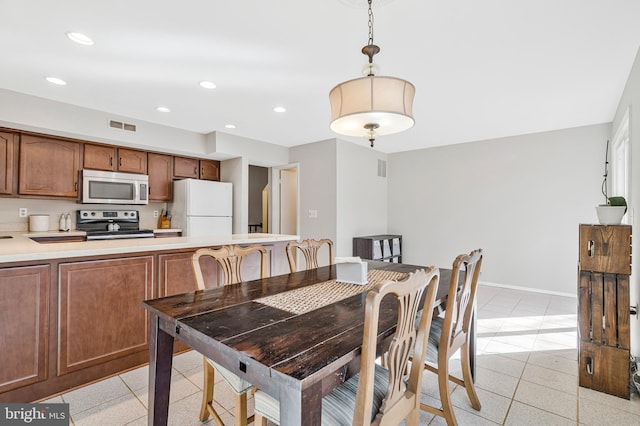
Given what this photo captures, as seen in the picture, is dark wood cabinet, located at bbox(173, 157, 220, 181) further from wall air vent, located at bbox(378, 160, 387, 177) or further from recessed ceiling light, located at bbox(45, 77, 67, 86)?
wall air vent, located at bbox(378, 160, 387, 177)

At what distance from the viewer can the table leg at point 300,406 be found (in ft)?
2.72

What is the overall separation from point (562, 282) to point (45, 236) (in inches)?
259

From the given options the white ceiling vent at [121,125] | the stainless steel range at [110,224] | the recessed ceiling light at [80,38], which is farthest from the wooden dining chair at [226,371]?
the white ceiling vent at [121,125]

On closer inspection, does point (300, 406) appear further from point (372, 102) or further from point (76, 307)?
point (76, 307)

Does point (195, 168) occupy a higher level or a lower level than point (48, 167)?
higher

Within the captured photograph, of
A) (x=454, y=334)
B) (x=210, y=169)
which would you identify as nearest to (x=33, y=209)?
(x=210, y=169)

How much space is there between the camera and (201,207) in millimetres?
4605

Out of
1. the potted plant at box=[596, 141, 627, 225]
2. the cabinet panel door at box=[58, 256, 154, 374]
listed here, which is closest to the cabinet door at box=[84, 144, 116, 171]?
the cabinet panel door at box=[58, 256, 154, 374]

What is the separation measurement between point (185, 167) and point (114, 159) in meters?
0.97

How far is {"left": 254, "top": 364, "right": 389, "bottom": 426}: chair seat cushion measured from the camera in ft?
3.59

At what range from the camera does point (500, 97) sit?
3256 mm

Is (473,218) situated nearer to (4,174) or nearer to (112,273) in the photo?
(112,273)

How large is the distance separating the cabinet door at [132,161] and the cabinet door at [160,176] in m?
0.09

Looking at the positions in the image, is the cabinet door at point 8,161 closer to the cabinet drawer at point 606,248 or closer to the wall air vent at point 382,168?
the wall air vent at point 382,168
